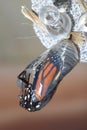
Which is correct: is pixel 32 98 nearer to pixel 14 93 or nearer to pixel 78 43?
pixel 78 43

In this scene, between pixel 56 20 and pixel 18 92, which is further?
pixel 18 92

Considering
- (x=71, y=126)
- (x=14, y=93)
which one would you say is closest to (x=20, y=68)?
(x=14, y=93)

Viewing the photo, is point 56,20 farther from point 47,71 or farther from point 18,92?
point 18,92

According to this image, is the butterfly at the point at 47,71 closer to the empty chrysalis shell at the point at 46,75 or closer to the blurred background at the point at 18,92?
the empty chrysalis shell at the point at 46,75

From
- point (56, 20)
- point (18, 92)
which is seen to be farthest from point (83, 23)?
point (18, 92)

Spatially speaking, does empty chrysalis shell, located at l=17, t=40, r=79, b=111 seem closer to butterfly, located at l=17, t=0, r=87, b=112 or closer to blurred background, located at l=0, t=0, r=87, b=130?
butterfly, located at l=17, t=0, r=87, b=112

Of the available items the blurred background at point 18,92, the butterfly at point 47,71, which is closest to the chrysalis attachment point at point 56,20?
the butterfly at point 47,71
